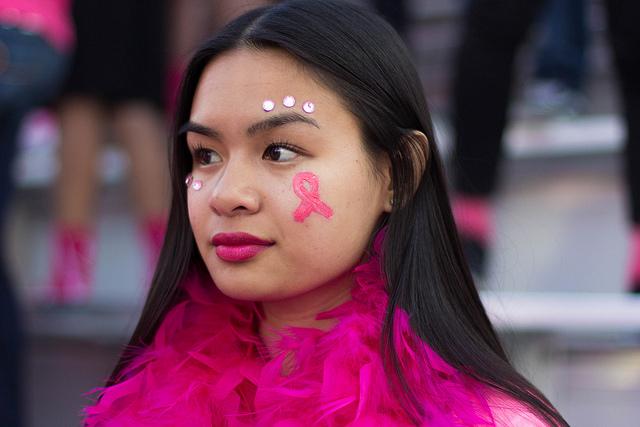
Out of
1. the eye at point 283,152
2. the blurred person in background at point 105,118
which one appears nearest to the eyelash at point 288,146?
the eye at point 283,152

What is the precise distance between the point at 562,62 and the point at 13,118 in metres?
1.56

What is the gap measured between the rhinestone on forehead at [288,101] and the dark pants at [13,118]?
44.5 inches

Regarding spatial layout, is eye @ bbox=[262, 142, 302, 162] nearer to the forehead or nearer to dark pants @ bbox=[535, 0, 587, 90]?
the forehead

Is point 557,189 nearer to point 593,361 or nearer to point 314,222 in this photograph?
point 593,361

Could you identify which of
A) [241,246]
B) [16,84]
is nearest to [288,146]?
[241,246]

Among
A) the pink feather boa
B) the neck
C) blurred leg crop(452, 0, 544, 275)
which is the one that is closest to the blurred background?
blurred leg crop(452, 0, 544, 275)

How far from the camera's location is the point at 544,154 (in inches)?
109

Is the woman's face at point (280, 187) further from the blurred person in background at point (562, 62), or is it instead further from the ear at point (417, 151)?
the blurred person in background at point (562, 62)

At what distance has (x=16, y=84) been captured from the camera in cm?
224

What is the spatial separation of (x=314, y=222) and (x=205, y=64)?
33cm

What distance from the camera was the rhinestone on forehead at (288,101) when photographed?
1301 mm

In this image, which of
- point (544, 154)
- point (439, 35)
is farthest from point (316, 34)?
point (439, 35)

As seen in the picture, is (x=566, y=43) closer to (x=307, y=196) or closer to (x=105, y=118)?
(x=105, y=118)

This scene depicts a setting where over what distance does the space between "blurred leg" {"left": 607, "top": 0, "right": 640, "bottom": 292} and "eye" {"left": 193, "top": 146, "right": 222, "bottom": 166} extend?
1215mm
